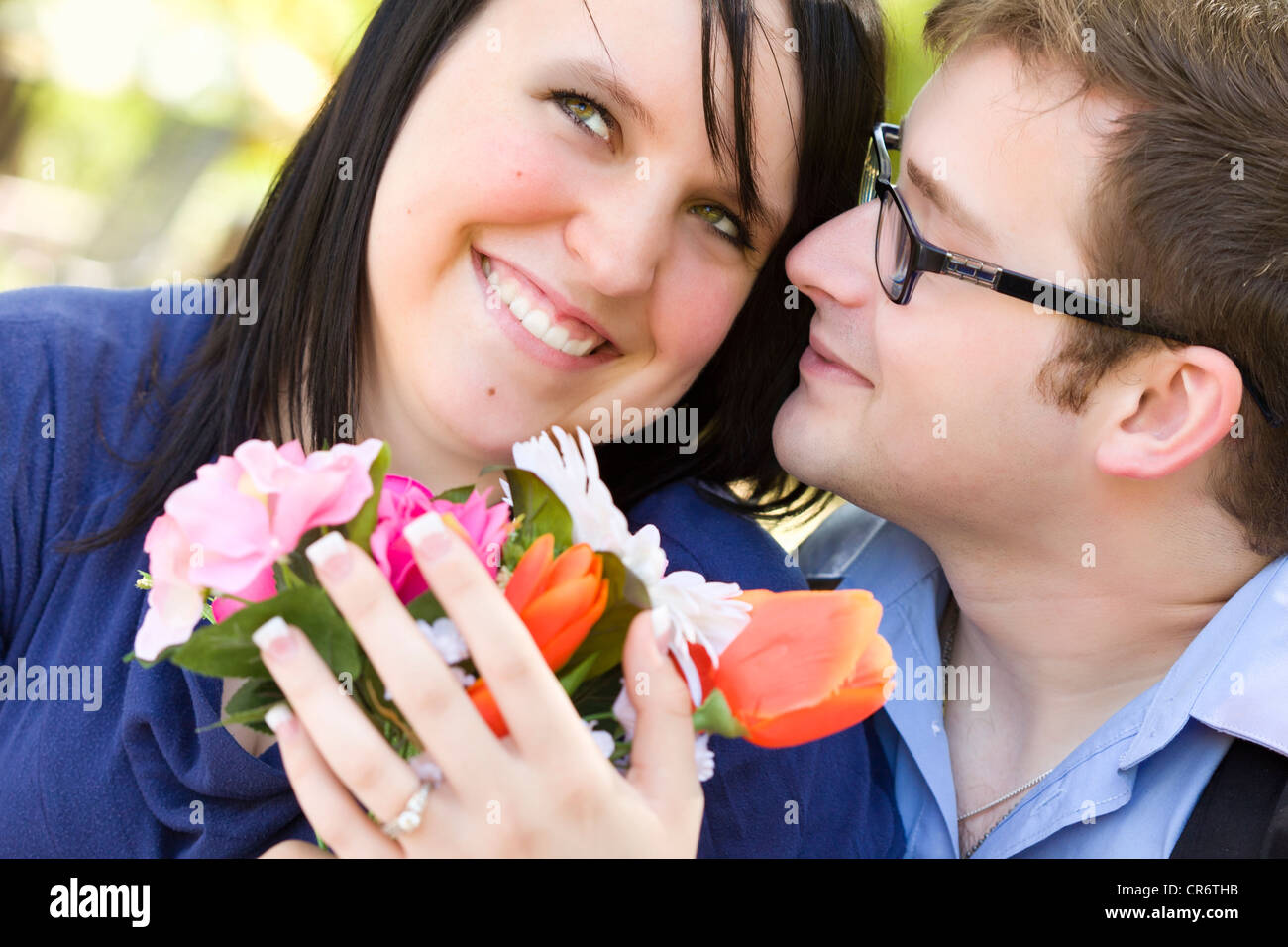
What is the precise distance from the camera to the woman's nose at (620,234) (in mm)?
1758

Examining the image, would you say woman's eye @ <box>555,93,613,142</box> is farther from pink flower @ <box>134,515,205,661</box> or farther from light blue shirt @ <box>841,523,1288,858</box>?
light blue shirt @ <box>841,523,1288,858</box>

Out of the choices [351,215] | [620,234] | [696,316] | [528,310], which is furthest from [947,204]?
[351,215]

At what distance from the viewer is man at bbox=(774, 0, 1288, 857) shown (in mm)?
1951

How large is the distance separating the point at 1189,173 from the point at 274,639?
1680mm

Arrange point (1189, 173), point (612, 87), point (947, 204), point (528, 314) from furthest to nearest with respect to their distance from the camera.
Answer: point (947, 204), point (1189, 173), point (528, 314), point (612, 87)

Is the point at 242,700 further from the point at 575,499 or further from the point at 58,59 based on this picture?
the point at 58,59

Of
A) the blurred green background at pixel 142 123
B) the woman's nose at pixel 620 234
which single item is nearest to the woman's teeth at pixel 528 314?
the woman's nose at pixel 620 234

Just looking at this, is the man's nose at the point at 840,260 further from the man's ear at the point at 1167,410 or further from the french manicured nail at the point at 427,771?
the french manicured nail at the point at 427,771

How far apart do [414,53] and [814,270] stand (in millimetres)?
796

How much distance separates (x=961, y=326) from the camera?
2.05 meters

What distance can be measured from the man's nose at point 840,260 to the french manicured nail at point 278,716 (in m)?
1.31

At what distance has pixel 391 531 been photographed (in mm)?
1177

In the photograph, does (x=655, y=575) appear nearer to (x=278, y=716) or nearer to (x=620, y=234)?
(x=278, y=716)
